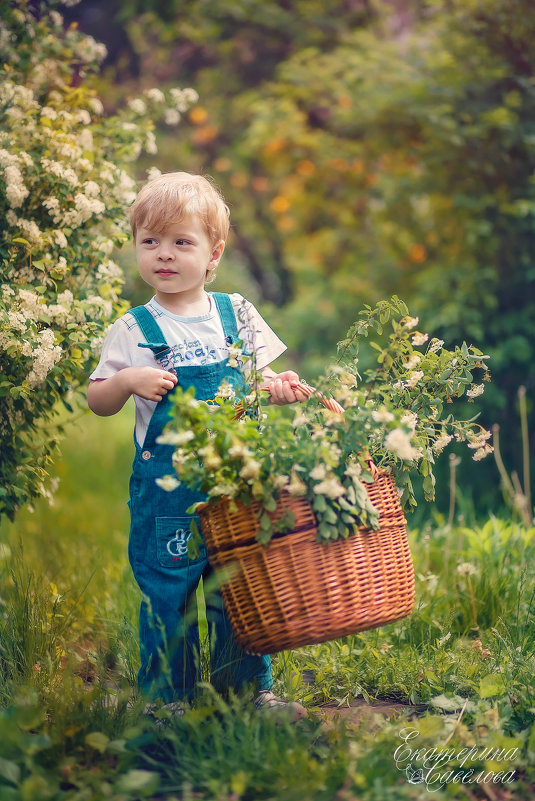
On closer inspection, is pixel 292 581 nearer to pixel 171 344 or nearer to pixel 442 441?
pixel 442 441

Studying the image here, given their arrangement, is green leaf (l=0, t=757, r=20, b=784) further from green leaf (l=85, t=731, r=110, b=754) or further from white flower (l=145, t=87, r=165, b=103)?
white flower (l=145, t=87, r=165, b=103)

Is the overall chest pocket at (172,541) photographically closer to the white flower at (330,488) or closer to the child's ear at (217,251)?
the white flower at (330,488)

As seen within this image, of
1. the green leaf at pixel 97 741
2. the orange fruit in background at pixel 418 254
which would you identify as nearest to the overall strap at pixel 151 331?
the green leaf at pixel 97 741

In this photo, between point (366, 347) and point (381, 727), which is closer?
point (381, 727)

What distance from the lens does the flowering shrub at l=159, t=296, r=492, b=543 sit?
191cm

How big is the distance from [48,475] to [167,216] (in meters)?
1.01

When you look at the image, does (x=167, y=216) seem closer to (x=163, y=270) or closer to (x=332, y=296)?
(x=163, y=270)

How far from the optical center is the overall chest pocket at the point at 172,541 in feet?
7.41

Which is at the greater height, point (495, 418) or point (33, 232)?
point (33, 232)

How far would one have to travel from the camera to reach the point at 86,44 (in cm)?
347

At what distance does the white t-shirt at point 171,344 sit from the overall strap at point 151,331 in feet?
0.06

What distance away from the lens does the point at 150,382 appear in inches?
84.4

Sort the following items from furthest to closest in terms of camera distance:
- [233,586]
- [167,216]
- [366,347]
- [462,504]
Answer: [366,347] < [462,504] < [167,216] < [233,586]

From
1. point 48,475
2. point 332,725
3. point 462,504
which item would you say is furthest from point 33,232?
point 462,504
